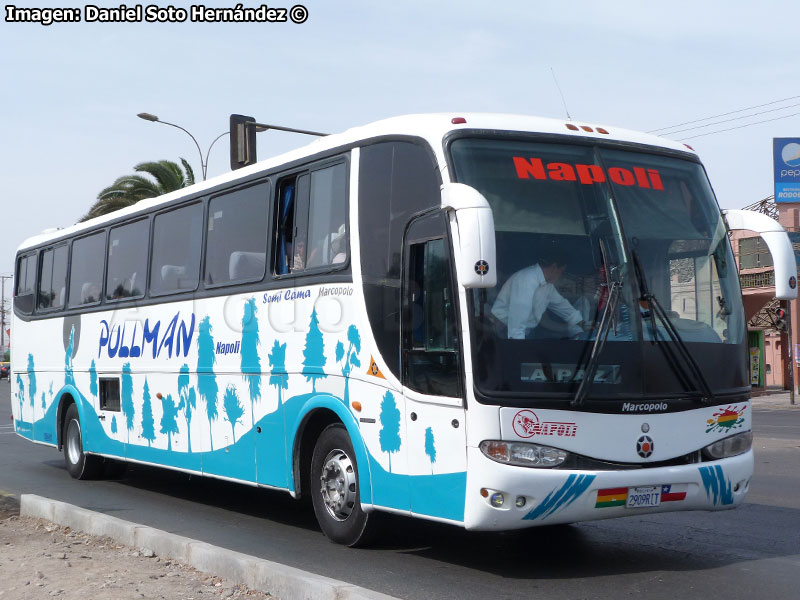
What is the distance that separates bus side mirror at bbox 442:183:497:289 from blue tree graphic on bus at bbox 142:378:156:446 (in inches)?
262

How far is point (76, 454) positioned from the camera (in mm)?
14703

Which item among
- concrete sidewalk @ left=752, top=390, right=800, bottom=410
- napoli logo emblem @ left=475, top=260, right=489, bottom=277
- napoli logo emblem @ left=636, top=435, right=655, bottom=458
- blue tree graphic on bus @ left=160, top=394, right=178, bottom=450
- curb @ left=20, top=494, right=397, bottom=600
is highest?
napoli logo emblem @ left=475, top=260, right=489, bottom=277

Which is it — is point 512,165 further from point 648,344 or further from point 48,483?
point 48,483

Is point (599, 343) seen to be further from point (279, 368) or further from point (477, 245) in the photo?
point (279, 368)

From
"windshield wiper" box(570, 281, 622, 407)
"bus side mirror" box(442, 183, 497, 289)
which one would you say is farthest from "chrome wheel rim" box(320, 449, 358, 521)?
"bus side mirror" box(442, 183, 497, 289)

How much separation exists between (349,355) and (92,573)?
2.50 m

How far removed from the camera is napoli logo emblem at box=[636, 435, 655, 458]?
7152 mm

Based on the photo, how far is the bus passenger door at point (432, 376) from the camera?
281 inches

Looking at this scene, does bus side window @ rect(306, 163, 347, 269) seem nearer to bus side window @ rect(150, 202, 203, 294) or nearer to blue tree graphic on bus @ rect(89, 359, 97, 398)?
bus side window @ rect(150, 202, 203, 294)

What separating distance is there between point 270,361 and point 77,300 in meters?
6.02

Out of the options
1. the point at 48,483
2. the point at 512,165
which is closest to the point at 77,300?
the point at 48,483

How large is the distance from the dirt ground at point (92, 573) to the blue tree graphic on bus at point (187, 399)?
→ 2.49 metres

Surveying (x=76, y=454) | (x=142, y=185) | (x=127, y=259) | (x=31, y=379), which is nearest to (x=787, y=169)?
(x=142, y=185)

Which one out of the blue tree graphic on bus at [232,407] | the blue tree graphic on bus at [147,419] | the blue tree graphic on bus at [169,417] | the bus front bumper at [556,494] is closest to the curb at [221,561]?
the bus front bumper at [556,494]
